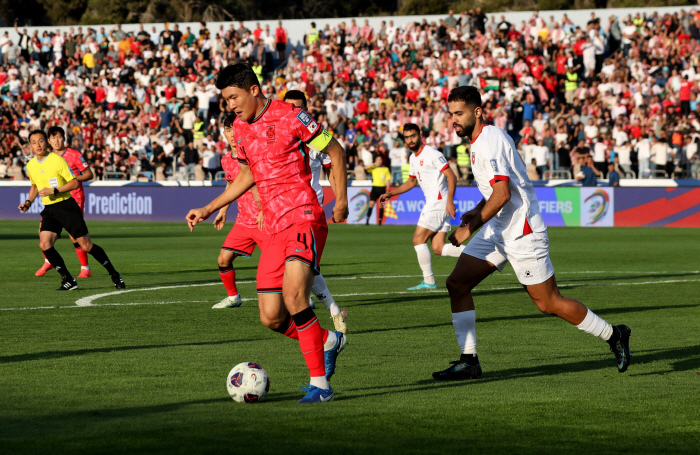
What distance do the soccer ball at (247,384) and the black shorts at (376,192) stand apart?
78.3ft

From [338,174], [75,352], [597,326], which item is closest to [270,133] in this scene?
[338,174]

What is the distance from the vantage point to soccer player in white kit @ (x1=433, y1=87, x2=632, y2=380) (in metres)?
7.32

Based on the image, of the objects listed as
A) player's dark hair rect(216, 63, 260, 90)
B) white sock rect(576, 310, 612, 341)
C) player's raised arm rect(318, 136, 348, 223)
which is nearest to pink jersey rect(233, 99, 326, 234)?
player's raised arm rect(318, 136, 348, 223)

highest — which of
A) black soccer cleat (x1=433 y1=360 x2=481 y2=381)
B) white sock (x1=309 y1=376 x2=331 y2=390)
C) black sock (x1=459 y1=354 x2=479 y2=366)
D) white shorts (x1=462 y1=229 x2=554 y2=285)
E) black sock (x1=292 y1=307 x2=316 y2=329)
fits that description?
white shorts (x1=462 y1=229 x2=554 y2=285)

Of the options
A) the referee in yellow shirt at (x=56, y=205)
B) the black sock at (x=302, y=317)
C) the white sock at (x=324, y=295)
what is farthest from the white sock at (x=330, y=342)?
the referee in yellow shirt at (x=56, y=205)

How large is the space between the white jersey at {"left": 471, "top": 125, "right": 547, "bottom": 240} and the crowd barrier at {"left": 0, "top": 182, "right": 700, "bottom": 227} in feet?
58.8

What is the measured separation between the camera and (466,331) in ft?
24.9

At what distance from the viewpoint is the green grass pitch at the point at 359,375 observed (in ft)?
17.6

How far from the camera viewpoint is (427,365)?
26.1ft

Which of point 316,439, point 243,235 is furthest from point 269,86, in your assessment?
point 316,439

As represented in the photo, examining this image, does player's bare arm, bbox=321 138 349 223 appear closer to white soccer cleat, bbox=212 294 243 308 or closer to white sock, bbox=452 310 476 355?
white sock, bbox=452 310 476 355

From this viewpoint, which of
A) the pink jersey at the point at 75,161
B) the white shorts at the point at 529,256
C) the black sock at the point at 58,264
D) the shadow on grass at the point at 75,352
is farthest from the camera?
the pink jersey at the point at 75,161

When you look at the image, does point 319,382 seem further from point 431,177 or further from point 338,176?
point 431,177

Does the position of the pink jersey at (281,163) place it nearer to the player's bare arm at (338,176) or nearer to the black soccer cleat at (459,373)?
the player's bare arm at (338,176)
